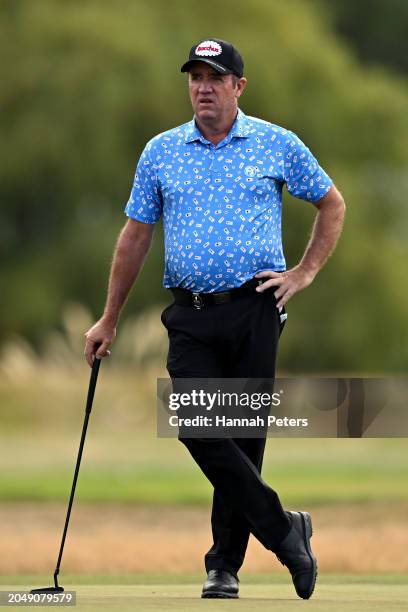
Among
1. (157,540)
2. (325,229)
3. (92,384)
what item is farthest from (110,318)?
(157,540)

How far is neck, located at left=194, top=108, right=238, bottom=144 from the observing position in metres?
6.68

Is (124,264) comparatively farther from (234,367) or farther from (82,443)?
(82,443)

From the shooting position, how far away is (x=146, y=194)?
6.80 meters

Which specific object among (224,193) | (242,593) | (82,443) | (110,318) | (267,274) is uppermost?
(224,193)

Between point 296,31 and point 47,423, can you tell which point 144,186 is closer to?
point 47,423

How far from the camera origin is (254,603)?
6.17m

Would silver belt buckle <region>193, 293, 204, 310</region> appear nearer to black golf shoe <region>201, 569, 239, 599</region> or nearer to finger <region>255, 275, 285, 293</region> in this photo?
finger <region>255, 275, 285, 293</region>

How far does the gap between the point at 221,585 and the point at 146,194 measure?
1417 millimetres

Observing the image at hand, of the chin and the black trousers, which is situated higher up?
the chin

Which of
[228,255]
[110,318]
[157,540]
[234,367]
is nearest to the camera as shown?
[228,255]

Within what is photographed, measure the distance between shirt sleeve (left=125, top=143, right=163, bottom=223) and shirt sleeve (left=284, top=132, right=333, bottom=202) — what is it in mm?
471

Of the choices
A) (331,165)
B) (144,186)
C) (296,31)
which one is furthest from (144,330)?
(144,186)

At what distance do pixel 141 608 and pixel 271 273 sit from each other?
1367mm

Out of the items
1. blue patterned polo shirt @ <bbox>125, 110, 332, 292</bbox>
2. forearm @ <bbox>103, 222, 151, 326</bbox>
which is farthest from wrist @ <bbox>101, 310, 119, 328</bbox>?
blue patterned polo shirt @ <bbox>125, 110, 332, 292</bbox>
